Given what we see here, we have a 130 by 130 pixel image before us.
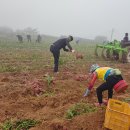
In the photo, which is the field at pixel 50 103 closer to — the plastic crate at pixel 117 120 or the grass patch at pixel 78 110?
the grass patch at pixel 78 110

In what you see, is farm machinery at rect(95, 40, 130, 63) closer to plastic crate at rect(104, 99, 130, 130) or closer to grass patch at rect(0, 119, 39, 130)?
grass patch at rect(0, 119, 39, 130)

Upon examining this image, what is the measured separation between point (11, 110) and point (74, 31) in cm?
17755

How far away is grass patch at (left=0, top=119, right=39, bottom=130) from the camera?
5723 mm

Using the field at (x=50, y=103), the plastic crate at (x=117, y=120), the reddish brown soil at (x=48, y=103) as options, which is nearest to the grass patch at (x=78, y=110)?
the field at (x=50, y=103)

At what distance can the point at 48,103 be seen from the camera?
7.31 metres

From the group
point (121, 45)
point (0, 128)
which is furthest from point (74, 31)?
point (0, 128)

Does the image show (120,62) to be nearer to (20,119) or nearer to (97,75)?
(97,75)

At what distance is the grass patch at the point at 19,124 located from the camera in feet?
18.8

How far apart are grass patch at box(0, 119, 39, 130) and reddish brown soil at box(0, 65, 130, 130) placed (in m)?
0.18

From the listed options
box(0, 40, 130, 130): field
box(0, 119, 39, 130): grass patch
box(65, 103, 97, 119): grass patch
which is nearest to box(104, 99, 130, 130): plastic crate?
box(0, 40, 130, 130): field

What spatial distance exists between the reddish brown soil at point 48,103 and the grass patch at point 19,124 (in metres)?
0.18

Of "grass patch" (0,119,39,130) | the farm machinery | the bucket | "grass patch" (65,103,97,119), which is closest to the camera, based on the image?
"grass patch" (0,119,39,130)

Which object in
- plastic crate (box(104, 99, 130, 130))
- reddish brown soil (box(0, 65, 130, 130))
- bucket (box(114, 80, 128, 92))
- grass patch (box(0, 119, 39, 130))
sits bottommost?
grass patch (box(0, 119, 39, 130))

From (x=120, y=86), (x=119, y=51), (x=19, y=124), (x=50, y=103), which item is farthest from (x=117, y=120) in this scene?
(x=119, y=51)
